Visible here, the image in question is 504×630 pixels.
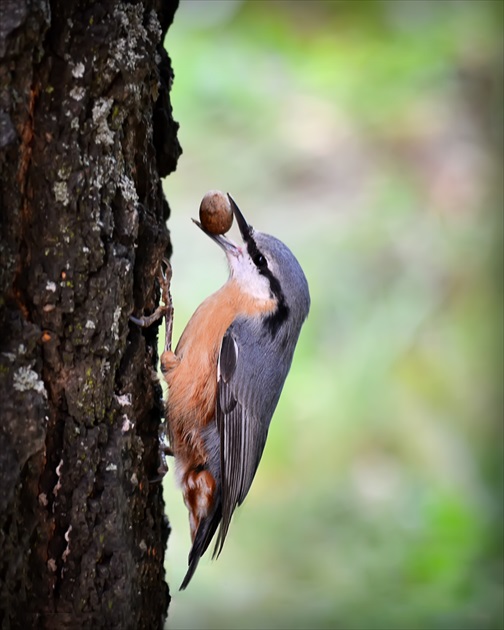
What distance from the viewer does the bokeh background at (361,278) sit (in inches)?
197

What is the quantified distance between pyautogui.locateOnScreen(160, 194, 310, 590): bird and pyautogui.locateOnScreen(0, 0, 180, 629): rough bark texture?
682 mm

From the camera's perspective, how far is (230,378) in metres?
3.45

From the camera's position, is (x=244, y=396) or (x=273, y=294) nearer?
(x=244, y=396)

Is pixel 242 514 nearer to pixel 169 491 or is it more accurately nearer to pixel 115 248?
pixel 169 491

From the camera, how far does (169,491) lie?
5012mm

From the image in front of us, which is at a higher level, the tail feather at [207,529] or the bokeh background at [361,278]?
the bokeh background at [361,278]

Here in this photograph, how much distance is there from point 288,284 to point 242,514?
6.98 feet

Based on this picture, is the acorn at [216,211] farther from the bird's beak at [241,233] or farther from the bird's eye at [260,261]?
the bird's eye at [260,261]

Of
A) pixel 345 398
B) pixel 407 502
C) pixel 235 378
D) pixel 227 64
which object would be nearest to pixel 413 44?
pixel 227 64

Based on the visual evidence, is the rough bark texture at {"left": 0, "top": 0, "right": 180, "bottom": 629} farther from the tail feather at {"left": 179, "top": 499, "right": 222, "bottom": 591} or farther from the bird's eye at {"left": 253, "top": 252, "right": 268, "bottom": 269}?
the bird's eye at {"left": 253, "top": 252, "right": 268, "bottom": 269}

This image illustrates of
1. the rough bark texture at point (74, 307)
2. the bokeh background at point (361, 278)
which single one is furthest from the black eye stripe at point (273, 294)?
→ the bokeh background at point (361, 278)

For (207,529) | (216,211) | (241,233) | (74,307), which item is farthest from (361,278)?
(74,307)

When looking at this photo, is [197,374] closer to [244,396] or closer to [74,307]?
[244,396]

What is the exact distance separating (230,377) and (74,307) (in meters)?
1.13
